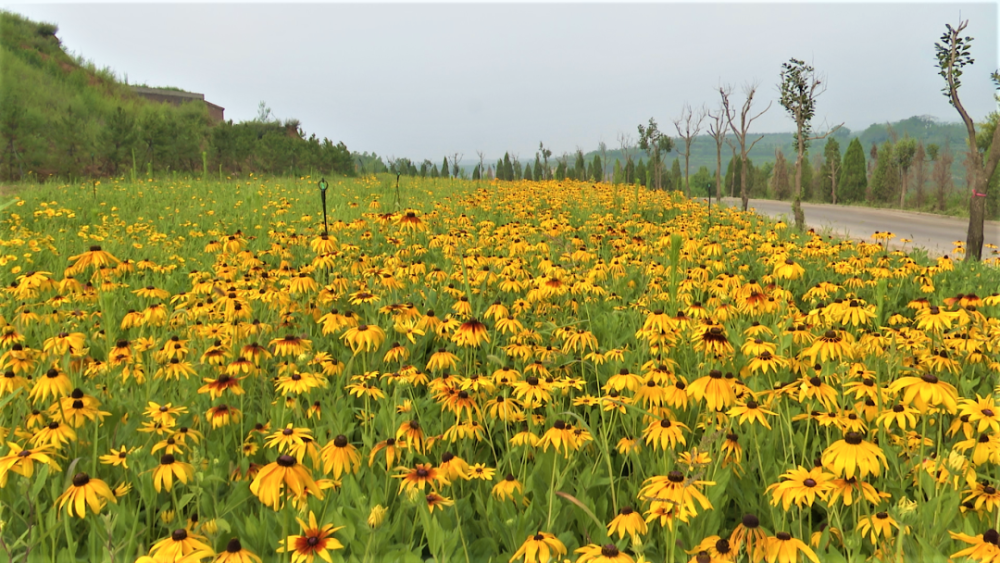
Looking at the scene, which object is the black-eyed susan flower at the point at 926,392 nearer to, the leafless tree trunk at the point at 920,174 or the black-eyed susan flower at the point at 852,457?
the black-eyed susan flower at the point at 852,457

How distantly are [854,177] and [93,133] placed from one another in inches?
2286

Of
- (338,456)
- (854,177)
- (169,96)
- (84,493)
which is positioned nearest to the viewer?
(84,493)

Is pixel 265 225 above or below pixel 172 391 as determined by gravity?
above

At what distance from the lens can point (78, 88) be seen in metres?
29.2

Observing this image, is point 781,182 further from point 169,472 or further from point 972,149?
point 169,472

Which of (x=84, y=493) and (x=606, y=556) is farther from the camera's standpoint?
(x=84, y=493)

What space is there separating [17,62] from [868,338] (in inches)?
1449

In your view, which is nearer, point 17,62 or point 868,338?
point 868,338

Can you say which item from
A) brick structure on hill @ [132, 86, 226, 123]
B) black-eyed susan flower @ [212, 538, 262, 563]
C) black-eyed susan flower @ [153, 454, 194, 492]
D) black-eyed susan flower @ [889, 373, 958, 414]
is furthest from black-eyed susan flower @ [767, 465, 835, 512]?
brick structure on hill @ [132, 86, 226, 123]

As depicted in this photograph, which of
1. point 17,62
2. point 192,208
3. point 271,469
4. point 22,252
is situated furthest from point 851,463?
point 17,62

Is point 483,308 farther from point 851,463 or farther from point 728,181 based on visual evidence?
point 728,181

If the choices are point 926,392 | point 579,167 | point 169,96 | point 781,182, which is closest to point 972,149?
point 926,392

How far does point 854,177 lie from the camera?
166 ft

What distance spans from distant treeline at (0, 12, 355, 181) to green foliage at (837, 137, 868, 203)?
151 ft
